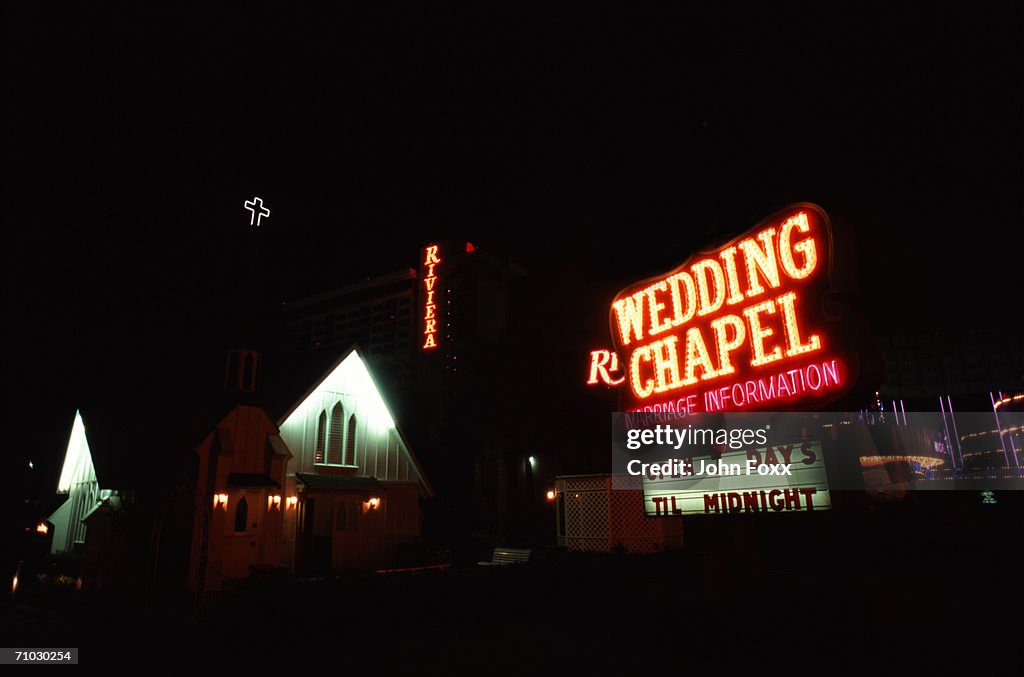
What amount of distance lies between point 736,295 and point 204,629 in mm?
12080

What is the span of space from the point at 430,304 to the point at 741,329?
2932cm

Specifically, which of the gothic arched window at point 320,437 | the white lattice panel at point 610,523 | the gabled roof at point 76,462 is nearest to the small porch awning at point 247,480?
the gothic arched window at point 320,437

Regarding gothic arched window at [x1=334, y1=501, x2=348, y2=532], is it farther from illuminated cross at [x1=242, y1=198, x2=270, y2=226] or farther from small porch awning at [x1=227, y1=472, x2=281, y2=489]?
illuminated cross at [x1=242, y1=198, x2=270, y2=226]

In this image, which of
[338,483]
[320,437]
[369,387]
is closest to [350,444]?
[320,437]

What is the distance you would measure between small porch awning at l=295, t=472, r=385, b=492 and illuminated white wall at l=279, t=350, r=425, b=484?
1.82 ft

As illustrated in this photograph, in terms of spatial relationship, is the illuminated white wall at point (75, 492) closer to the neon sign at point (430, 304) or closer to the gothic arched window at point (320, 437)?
the gothic arched window at point (320, 437)

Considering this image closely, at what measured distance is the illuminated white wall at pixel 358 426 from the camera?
20.2 m

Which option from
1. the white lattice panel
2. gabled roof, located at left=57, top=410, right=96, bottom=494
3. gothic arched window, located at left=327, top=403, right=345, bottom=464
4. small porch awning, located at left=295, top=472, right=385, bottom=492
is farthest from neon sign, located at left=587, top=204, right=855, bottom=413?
gabled roof, located at left=57, top=410, right=96, bottom=494

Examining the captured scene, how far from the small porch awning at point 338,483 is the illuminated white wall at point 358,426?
1.82 feet

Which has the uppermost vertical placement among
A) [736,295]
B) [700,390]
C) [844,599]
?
[736,295]

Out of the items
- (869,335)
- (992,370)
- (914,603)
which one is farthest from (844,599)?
(992,370)

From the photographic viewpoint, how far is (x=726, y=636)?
8656 millimetres

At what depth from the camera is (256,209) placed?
67.2 ft

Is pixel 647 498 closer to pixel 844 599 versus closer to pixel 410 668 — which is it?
pixel 844 599
